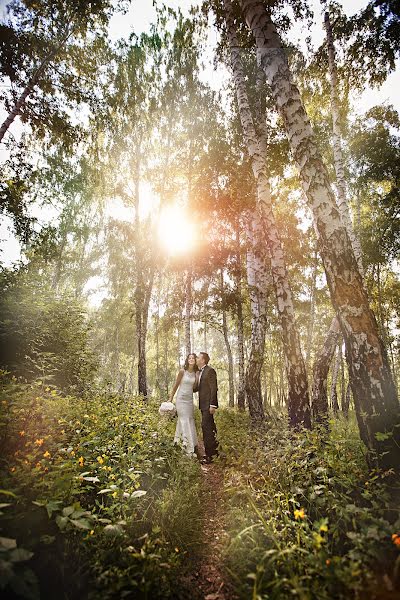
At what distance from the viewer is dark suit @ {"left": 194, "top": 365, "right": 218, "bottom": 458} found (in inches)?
227

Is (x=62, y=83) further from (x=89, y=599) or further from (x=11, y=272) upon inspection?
(x=89, y=599)

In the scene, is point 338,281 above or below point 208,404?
above

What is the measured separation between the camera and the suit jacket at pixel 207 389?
5898mm

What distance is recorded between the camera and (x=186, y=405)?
5.85 metres

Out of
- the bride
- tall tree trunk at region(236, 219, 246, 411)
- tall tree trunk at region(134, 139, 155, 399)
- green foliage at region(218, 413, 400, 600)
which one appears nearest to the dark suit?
the bride

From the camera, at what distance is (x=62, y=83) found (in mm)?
9227

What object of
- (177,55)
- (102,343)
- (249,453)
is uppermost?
(177,55)

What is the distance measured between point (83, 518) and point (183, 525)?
1.36 meters

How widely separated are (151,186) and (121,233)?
9.70 feet

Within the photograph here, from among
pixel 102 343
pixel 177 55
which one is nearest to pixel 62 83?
pixel 177 55

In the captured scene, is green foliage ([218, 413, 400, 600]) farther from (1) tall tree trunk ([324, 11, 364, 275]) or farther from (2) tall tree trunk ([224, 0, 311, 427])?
(1) tall tree trunk ([324, 11, 364, 275])

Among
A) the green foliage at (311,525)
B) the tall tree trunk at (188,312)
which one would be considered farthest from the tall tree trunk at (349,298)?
the tall tree trunk at (188,312)

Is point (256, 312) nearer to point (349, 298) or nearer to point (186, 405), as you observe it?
point (186, 405)

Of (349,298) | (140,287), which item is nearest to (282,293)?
(349,298)
